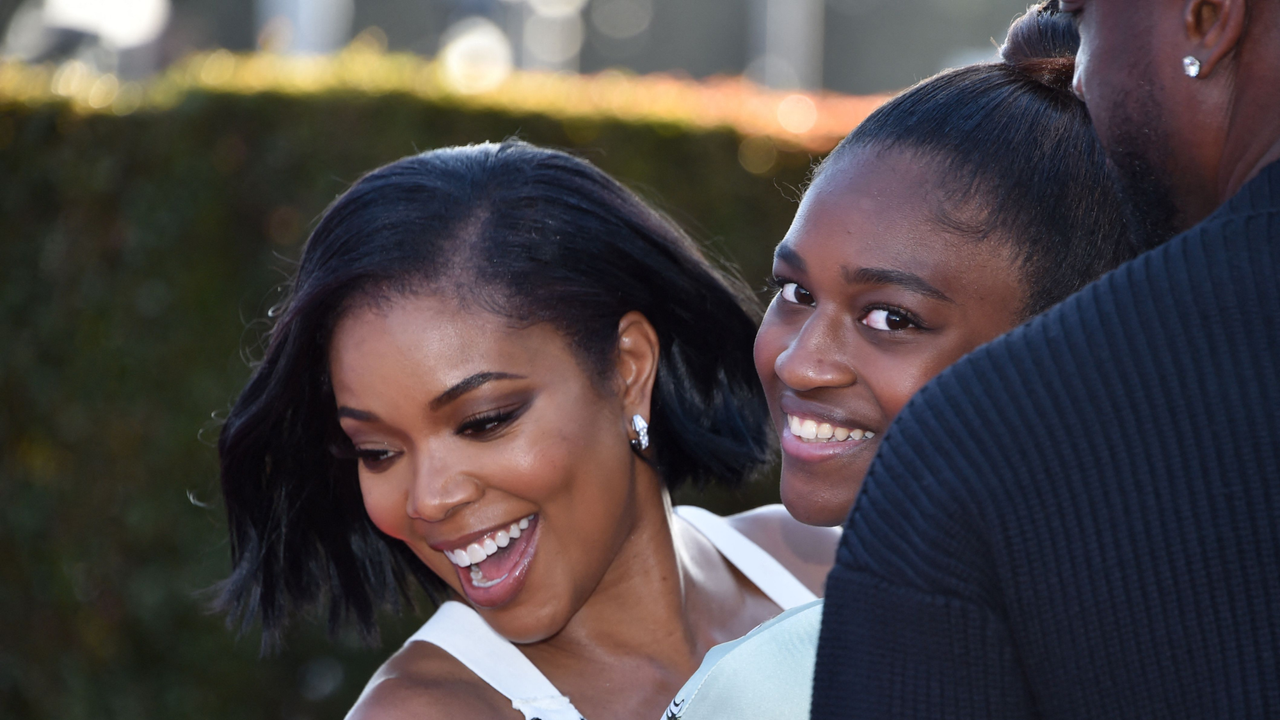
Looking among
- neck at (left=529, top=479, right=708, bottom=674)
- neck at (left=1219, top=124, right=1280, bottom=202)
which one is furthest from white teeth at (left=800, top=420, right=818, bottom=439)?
neck at (left=1219, top=124, right=1280, bottom=202)

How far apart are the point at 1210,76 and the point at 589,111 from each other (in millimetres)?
4039

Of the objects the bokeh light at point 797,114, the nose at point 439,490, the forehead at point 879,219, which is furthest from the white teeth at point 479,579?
the bokeh light at point 797,114

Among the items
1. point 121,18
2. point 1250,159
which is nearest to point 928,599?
point 1250,159

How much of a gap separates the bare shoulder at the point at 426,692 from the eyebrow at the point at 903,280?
1045 mm

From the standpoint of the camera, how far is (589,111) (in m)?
5.13

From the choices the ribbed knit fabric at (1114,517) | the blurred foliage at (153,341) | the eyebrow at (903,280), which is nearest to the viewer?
the ribbed knit fabric at (1114,517)

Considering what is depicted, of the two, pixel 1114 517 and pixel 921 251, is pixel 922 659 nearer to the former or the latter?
pixel 1114 517

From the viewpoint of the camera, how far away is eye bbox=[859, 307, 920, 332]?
1.97 metres

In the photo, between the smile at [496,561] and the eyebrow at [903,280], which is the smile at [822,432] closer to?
the eyebrow at [903,280]

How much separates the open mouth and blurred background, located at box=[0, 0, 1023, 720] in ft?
8.05

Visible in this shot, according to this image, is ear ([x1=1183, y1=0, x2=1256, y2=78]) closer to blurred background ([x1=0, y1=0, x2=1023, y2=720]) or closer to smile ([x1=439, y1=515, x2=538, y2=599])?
smile ([x1=439, y1=515, x2=538, y2=599])

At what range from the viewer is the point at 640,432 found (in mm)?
2596

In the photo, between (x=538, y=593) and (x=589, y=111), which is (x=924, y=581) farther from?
(x=589, y=111)

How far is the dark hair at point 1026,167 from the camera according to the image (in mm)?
1980
